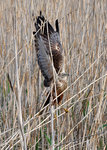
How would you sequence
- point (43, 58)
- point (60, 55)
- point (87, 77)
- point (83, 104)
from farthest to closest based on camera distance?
point (87, 77)
point (83, 104)
point (60, 55)
point (43, 58)

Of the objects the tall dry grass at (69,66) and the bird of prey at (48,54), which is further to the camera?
the tall dry grass at (69,66)

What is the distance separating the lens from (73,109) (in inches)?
76.0

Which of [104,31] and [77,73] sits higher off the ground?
[104,31]

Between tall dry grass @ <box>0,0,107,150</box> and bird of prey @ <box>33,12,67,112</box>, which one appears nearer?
bird of prey @ <box>33,12,67,112</box>

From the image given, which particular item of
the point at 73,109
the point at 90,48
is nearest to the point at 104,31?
the point at 90,48

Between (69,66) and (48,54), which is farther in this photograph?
(69,66)

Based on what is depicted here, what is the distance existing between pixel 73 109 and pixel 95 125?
0.37 m

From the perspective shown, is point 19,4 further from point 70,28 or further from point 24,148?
point 24,148

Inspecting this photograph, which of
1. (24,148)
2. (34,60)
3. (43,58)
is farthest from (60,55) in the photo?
(24,148)

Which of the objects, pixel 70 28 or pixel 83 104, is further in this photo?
pixel 70 28

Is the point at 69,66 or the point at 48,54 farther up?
the point at 48,54

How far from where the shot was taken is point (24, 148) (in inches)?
44.5

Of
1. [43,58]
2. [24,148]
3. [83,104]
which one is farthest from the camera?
[83,104]

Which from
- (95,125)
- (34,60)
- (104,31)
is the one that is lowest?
(95,125)
